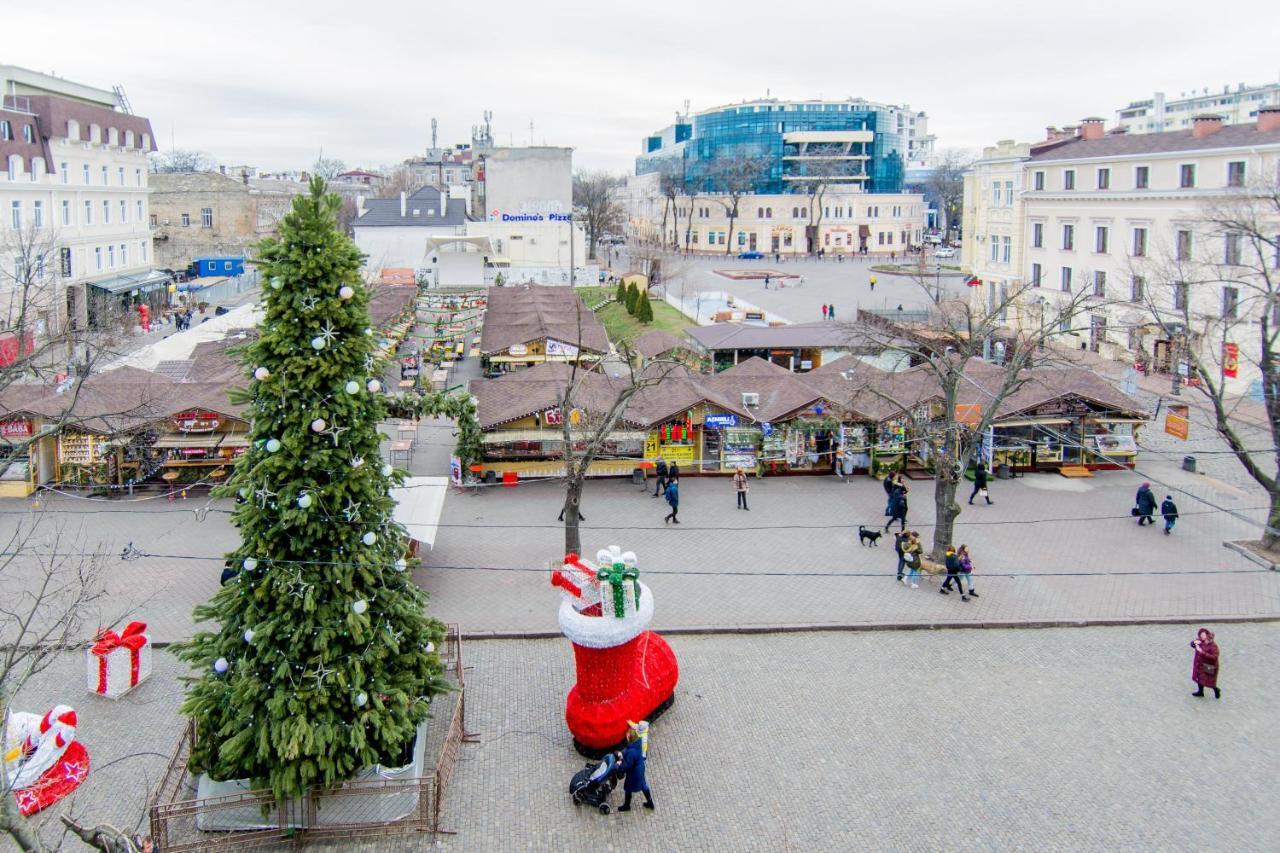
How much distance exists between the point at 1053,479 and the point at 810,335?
45.3 ft

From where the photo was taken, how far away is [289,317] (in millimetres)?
10625

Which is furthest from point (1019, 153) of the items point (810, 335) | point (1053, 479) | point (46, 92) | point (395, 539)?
point (46, 92)

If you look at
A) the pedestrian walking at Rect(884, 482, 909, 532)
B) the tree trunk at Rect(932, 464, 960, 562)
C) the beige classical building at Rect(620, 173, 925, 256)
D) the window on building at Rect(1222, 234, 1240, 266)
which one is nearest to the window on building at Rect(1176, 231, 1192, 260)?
the window on building at Rect(1222, 234, 1240, 266)

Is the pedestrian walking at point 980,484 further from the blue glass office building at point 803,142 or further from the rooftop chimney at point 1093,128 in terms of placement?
the blue glass office building at point 803,142

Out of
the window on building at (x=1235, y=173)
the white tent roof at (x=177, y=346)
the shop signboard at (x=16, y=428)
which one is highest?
the window on building at (x=1235, y=173)

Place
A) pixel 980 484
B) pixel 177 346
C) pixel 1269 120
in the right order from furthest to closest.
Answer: pixel 177 346, pixel 1269 120, pixel 980 484

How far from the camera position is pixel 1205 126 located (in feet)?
127

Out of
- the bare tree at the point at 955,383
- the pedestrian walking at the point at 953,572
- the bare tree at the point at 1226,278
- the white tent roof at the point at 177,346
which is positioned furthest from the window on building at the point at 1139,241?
the white tent roof at the point at 177,346

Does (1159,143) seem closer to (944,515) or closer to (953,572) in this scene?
(944,515)

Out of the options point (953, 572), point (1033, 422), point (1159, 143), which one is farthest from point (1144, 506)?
point (1159, 143)

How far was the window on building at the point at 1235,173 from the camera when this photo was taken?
35531mm

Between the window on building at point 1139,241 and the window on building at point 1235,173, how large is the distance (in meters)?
4.37

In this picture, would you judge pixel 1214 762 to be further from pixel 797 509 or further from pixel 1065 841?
pixel 797 509

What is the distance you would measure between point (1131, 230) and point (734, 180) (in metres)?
64.5
